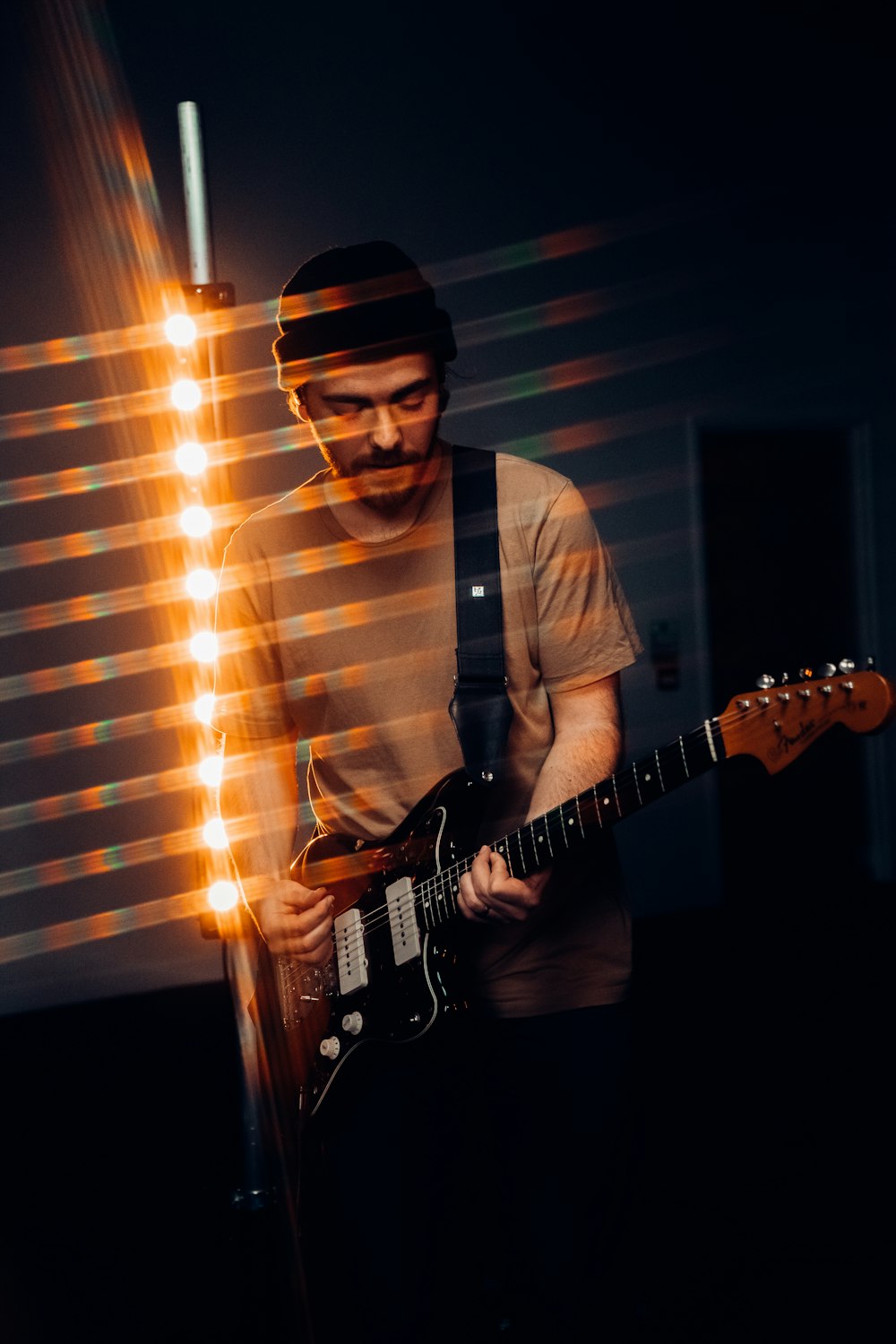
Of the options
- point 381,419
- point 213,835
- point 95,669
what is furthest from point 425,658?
point 95,669

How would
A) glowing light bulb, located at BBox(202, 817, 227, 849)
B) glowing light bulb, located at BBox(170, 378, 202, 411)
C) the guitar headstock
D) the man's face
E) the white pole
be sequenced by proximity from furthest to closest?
glowing light bulb, located at BBox(202, 817, 227, 849), glowing light bulb, located at BBox(170, 378, 202, 411), the white pole, the man's face, the guitar headstock

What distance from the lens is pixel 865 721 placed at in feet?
3.49

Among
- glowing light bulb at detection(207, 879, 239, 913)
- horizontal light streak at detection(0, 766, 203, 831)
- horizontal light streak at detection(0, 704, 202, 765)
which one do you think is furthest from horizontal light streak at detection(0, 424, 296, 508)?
glowing light bulb at detection(207, 879, 239, 913)

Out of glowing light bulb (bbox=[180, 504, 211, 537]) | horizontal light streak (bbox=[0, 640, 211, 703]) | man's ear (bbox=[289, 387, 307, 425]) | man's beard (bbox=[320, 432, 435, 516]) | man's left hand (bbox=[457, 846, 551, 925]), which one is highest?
man's ear (bbox=[289, 387, 307, 425])

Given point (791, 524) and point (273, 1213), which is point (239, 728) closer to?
point (273, 1213)

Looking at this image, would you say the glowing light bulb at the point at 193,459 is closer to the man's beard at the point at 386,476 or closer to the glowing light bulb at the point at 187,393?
the glowing light bulb at the point at 187,393

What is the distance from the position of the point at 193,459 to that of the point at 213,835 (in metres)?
0.87

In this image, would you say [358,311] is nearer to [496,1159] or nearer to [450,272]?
[496,1159]

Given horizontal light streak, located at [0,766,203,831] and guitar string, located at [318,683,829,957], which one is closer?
guitar string, located at [318,683,829,957]

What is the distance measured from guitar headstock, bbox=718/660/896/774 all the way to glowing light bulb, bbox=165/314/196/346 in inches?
60.8

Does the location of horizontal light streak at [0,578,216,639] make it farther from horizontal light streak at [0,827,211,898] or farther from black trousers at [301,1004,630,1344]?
black trousers at [301,1004,630,1344]

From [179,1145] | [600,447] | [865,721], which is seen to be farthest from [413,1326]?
[600,447]

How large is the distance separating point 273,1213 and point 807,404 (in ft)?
12.9

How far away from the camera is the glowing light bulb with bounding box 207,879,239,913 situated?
2.28 m
